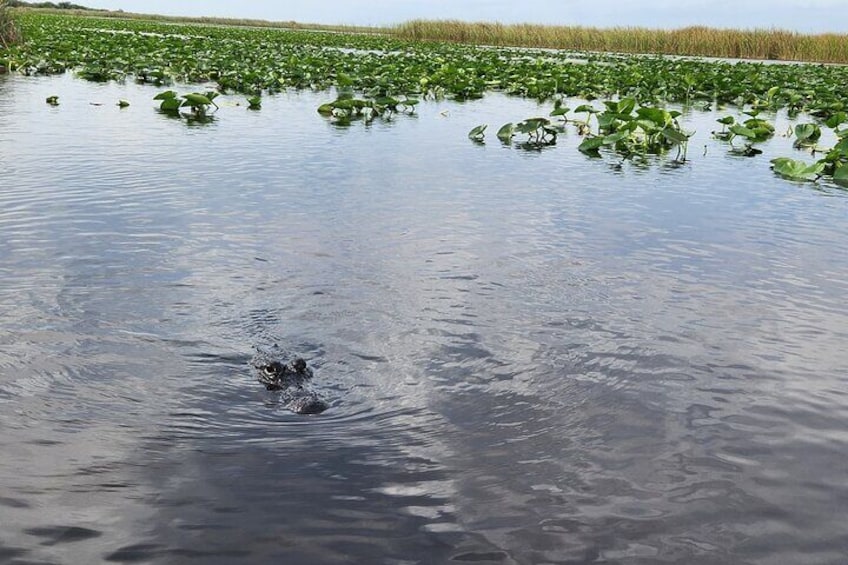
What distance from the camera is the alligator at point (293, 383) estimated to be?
3607mm

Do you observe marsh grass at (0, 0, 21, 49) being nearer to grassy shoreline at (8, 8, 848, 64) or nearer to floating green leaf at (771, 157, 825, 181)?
floating green leaf at (771, 157, 825, 181)

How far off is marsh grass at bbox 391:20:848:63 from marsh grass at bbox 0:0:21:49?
79.8ft

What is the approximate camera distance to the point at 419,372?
412 cm

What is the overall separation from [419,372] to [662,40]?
34.7 m

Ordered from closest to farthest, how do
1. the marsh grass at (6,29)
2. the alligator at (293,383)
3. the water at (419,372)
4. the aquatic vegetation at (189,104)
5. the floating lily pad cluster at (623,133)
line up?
1. the water at (419,372)
2. the alligator at (293,383)
3. the floating lily pad cluster at (623,133)
4. the aquatic vegetation at (189,104)
5. the marsh grass at (6,29)

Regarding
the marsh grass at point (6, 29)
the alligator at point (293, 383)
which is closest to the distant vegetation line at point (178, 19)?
the marsh grass at point (6, 29)

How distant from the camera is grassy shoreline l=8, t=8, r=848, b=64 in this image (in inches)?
1297

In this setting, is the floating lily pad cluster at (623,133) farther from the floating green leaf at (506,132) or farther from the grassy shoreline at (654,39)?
the grassy shoreline at (654,39)

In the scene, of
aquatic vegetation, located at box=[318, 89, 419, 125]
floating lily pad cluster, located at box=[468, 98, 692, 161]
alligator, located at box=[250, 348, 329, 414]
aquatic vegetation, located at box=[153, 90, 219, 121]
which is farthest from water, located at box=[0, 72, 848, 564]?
aquatic vegetation, located at box=[318, 89, 419, 125]

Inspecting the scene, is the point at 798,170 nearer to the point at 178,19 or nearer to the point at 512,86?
the point at 512,86

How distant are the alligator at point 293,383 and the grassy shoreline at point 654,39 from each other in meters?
33.6

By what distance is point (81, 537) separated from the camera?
8.77 feet

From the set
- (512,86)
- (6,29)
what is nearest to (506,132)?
(512,86)

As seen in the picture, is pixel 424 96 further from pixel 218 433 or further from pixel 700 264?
pixel 218 433
